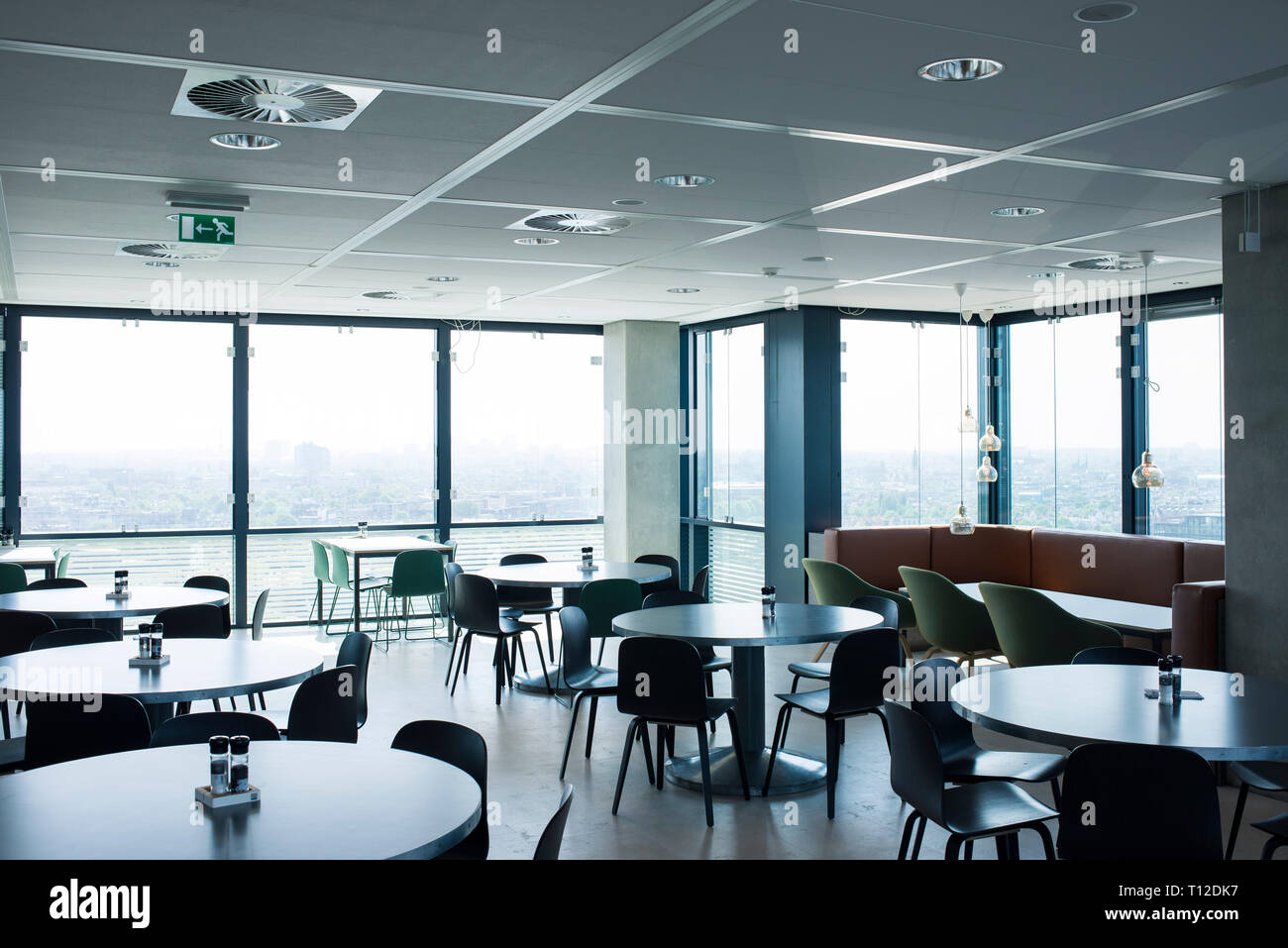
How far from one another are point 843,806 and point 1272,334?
3.14 meters

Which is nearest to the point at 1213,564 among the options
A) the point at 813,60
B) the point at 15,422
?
the point at 813,60

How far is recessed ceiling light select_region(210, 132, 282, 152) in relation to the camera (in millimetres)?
4391

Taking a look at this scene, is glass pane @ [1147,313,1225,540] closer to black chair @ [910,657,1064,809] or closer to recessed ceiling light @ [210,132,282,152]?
black chair @ [910,657,1064,809]

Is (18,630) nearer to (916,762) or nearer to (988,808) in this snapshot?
(916,762)

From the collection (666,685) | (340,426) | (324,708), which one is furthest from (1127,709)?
(340,426)

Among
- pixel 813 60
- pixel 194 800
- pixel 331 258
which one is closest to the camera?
pixel 194 800

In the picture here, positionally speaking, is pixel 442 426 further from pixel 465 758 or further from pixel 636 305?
pixel 465 758

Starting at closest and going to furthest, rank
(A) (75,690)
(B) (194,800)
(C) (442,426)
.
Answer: (B) (194,800), (A) (75,690), (C) (442,426)

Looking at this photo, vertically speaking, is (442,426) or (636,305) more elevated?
(636,305)

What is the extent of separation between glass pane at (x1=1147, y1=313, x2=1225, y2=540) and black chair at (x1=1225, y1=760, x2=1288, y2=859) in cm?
471

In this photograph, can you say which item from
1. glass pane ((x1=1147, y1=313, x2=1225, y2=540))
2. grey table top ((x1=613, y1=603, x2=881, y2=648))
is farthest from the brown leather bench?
grey table top ((x1=613, y1=603, x2=881, y2=648))

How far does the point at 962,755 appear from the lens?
171 inches

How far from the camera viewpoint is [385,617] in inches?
411

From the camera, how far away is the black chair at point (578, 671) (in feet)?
19.0
